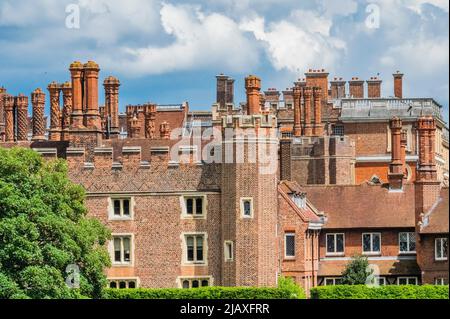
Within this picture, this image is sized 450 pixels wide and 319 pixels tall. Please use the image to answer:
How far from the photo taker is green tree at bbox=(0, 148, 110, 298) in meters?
45.4

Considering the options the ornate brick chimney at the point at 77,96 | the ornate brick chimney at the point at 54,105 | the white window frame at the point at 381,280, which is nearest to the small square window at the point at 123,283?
the ornate brick chimney at the point at 77,96

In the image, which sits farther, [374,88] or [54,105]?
[374,88]

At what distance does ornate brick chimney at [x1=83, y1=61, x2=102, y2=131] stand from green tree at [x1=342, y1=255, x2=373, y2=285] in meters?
11.6

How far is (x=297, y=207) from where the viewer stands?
190 feet

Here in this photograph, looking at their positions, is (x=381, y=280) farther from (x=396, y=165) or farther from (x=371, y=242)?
(x=396, y=165)

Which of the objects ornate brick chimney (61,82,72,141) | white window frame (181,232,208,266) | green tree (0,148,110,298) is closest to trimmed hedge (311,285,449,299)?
white window frame (181,232,208,266)

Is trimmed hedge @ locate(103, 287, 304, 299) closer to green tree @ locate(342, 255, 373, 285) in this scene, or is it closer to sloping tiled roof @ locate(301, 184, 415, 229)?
green tree @ locate(342, 255, 373, 285)

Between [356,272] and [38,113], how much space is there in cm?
2161

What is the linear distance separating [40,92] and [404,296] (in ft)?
94.2

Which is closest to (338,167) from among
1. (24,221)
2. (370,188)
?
(370,188)

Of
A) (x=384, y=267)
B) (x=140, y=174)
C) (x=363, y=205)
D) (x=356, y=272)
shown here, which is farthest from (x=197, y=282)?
(x=363, y=205)

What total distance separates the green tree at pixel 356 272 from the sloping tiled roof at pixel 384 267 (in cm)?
127

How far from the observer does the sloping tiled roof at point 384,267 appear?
60.0m
